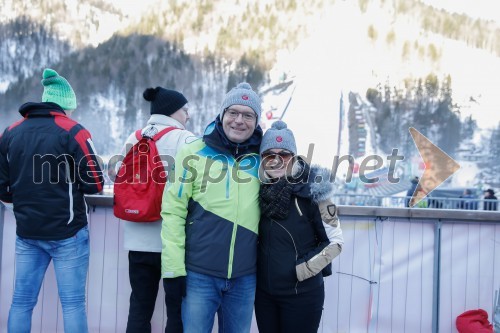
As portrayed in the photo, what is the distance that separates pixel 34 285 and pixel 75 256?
262mm

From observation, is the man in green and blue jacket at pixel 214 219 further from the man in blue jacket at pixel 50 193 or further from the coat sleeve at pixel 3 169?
the coat sleeve at pixel 3 169

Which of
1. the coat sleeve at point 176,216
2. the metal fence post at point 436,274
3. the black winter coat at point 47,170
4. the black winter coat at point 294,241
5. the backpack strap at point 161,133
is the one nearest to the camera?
the coat sleeve at point 176,216

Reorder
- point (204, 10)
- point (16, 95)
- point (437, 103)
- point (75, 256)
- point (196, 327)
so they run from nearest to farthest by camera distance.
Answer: point (196, 327) → point (75, 256) → point (16, 95) → point (437, 103) → point (204, 10)

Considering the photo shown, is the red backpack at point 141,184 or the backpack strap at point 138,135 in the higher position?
the backpack strap at point 138,135

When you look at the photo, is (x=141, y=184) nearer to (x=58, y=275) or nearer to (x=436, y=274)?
(x=58, y=275)

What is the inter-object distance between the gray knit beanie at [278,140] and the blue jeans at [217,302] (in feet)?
1.75

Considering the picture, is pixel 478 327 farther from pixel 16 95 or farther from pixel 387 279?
pixel 16 95

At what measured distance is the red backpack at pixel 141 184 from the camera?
1997 mm

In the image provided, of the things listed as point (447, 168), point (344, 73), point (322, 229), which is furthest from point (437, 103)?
point (322, 229)

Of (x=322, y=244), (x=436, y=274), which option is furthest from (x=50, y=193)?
(x=436, y=274)

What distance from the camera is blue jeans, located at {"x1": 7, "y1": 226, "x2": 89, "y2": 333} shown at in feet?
6.64

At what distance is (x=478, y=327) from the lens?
247 cm

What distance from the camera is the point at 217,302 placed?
1.75 meters

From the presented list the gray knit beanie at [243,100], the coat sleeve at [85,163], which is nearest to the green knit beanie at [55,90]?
the coat sleeve at [85,163]
